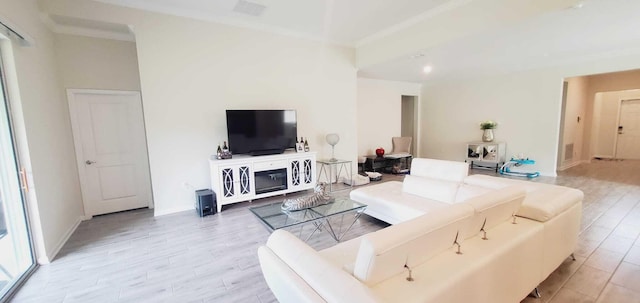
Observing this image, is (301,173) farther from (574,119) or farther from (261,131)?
(574,119)

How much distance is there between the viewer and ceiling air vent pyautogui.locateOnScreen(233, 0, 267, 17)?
367 centimetres

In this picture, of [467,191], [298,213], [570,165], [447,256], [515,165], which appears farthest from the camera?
[570,165]

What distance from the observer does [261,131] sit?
14.6 ft

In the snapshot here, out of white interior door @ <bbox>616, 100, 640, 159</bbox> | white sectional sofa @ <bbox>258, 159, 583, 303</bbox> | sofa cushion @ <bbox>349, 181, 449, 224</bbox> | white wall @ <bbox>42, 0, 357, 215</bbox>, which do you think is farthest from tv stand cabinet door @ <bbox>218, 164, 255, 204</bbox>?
white interior door @ <bbox>616, 100, 640, 159</bbox>

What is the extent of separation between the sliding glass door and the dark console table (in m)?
5.89

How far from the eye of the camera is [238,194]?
4.18m

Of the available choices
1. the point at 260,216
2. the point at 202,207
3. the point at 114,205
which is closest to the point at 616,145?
the point at 260,216

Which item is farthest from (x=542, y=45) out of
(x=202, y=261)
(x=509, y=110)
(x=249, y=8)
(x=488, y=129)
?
(x=202, y=261)

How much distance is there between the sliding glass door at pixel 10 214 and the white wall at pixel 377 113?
20.1 feet

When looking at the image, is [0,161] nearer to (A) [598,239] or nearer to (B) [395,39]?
(B) [395,39]

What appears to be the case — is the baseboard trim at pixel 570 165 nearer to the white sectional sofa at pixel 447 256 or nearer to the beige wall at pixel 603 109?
the beige wall at pixel 603 109

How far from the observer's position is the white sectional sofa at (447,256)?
1.15 meters

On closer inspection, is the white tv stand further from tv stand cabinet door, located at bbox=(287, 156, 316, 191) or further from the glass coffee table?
the glass coffee table

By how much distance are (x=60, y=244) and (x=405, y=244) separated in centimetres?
386
